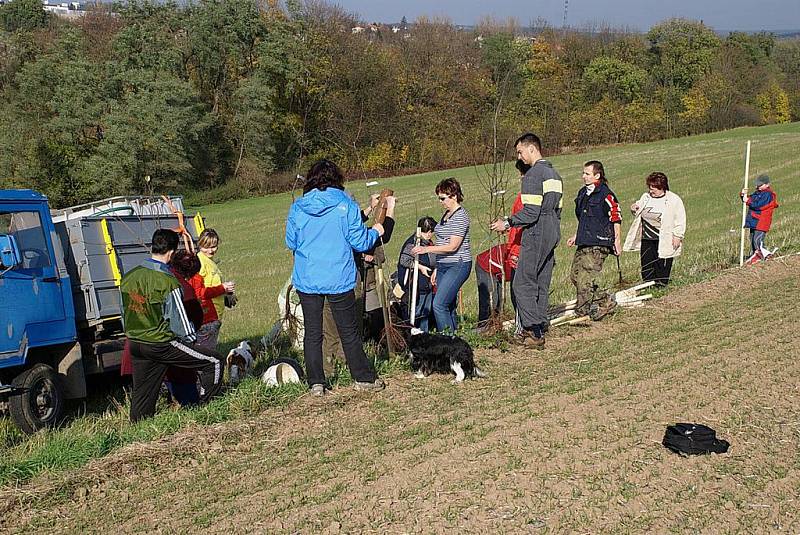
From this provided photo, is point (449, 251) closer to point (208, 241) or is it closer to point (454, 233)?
point (454, 233)

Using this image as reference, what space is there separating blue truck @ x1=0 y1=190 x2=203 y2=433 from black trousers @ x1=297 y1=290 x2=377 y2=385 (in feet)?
8.69

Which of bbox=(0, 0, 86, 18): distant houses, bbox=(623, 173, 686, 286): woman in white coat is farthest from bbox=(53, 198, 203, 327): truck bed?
bbox=(0, 0, 86, 18): distant houses

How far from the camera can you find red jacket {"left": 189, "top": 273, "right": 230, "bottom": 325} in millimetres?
7949

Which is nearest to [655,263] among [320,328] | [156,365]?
[320,328]

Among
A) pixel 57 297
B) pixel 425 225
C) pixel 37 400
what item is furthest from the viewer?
pixel 425 225

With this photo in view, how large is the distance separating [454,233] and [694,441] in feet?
13.7

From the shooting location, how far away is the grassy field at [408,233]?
21.0ft

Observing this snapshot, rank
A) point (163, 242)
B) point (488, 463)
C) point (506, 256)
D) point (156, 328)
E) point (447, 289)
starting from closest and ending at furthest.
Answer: point (488, 463)
point (156, 328)
point (163, 242)
point (447, 289)
point (506, 256)

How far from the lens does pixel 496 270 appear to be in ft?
32.0

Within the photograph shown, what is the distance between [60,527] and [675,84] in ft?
244

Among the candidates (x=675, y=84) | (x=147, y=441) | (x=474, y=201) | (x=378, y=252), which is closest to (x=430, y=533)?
(x=147, y=441)

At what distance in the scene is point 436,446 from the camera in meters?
5.71

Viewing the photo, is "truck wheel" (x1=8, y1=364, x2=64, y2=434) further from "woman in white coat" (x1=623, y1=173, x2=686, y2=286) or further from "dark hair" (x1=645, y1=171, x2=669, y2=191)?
"dark hair" (x1=645, y1=171, x2=669, y2=191)

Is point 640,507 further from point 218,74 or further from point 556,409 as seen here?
point 218,74
